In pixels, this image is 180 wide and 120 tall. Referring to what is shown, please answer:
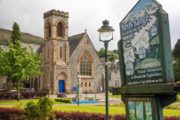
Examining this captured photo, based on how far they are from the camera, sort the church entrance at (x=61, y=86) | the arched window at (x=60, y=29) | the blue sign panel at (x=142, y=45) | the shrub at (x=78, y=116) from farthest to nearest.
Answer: the arched window at (x=60, y=29) → the church entrance at (x=61, y=86) → the shrub at (x=78, y=116) → the blue sign panel at (x=142, y=45)

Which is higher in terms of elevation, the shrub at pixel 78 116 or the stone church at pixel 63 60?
the stone church at pixel 63 60

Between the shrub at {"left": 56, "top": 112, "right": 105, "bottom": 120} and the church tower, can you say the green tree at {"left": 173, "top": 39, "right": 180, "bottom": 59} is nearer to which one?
the church tower

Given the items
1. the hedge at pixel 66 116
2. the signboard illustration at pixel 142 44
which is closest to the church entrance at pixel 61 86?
the hedge at pixel 66 116

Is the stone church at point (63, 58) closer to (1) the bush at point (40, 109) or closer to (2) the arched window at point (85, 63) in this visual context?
(2) the arched window at point (85, 63)

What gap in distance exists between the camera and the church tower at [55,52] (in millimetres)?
61812

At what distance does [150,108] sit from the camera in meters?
8.14

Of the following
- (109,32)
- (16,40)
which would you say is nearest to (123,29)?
(109,32)

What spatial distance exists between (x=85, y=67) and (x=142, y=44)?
201 ft

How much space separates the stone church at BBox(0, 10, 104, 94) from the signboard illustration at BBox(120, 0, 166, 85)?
170ft

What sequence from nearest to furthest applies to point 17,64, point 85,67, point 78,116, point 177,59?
point 78,116 → point 17,64 → point 85,67 → point 177,59

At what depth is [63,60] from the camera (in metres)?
64.5

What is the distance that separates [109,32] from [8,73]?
34.7 m

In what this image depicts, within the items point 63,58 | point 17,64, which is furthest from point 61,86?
point 17,64

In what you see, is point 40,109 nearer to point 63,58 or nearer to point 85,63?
point 63,58
